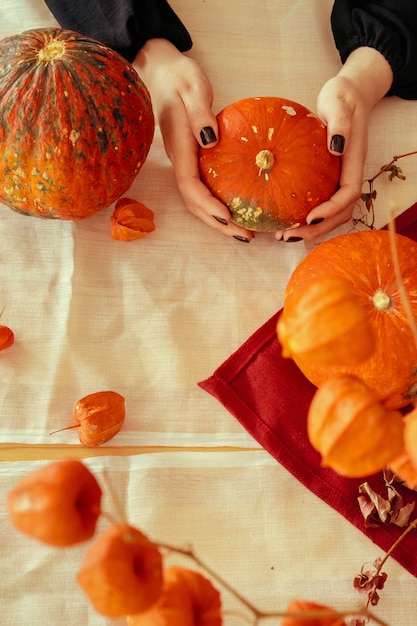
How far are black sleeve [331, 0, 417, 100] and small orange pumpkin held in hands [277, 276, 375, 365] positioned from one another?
0.73 m

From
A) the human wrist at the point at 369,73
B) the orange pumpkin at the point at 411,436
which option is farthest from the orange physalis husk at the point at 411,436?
the human wrist at the point at 369,73

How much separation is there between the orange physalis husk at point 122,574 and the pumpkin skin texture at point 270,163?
53 centimetres

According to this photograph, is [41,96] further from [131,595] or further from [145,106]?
[131,595]

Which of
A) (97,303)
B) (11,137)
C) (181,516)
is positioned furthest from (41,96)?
(181,516)

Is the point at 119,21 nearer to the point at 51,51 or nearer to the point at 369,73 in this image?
the point at 51,51

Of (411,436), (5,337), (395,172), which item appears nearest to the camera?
(411,436)

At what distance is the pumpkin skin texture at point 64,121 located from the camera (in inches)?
26.1

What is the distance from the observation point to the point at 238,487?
2.28 ft

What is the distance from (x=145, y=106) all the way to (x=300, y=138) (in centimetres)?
19

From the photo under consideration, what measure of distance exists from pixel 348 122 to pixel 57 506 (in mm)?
663

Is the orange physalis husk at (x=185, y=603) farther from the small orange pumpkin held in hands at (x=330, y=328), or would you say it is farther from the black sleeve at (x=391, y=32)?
the black sleeve at (x=391, y=32)

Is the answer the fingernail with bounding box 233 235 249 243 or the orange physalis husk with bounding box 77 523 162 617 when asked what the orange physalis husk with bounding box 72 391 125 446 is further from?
the orange physalis husk with bounding box 77 523 162 617

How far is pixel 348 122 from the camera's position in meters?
0.80

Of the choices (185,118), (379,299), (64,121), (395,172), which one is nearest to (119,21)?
(185,118)
